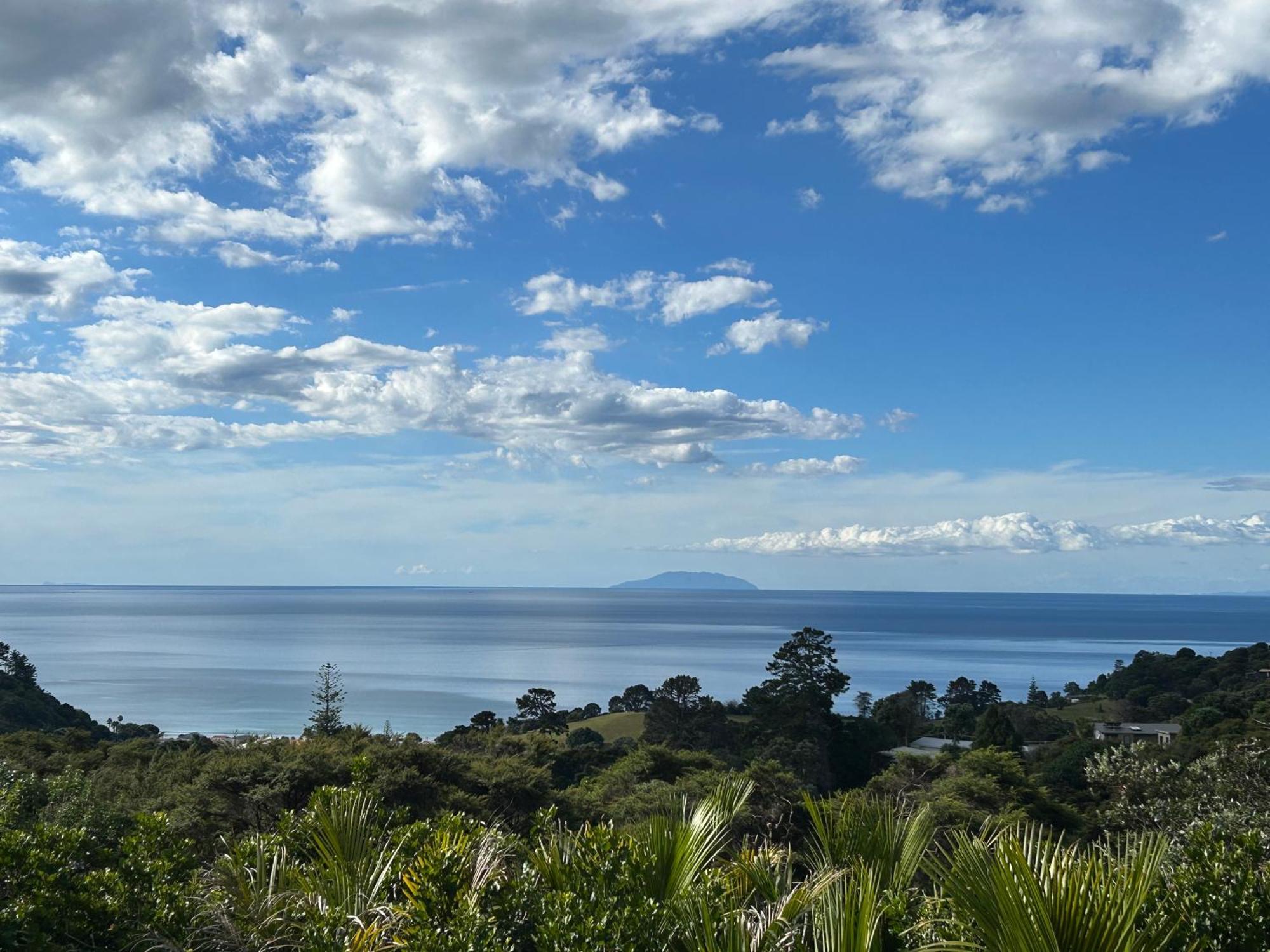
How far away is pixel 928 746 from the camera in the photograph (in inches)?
1950

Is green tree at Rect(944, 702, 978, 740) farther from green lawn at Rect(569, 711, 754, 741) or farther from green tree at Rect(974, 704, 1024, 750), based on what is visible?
green lawn at Rect(569, 711, 754, 741)

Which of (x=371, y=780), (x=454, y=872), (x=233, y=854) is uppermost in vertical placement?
(x=454, y=872)

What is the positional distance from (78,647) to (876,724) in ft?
368

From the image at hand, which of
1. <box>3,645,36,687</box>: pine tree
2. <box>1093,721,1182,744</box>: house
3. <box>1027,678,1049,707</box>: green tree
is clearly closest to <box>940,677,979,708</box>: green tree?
<box>1027,678,1049,707</box>: green tree

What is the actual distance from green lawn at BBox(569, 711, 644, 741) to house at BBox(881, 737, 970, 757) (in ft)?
46.9

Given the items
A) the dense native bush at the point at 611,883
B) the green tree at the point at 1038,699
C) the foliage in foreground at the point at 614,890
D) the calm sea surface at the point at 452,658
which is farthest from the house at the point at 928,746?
the foliage in foreground at the point at 614,890

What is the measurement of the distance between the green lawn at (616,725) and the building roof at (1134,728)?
77.2ft

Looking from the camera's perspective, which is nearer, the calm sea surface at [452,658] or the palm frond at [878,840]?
the palm frond at [878,840]

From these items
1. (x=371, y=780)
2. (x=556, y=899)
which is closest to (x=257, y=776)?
(x=371, y=780)

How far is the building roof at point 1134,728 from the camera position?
158 feet

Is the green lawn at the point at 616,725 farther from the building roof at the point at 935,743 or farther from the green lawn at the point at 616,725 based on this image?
the building roof at the point at 935,743

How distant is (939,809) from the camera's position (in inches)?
830

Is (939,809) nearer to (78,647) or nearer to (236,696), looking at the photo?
(236,696)

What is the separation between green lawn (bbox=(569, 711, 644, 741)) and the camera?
55812 millimetres
